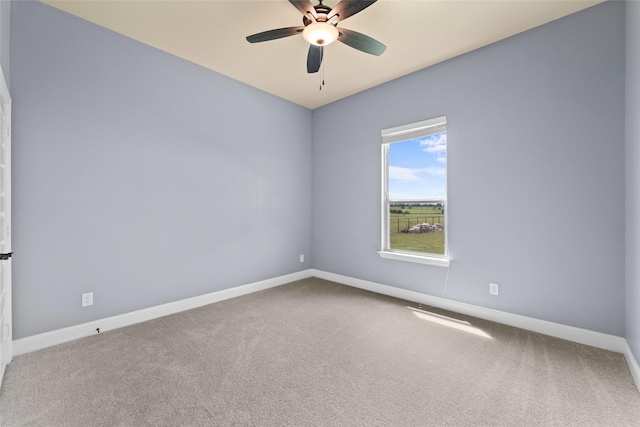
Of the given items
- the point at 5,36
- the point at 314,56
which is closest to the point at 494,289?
the point at 314,56

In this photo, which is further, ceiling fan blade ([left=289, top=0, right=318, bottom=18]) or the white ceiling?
the white ceiling

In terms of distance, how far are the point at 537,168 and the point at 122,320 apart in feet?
13.9

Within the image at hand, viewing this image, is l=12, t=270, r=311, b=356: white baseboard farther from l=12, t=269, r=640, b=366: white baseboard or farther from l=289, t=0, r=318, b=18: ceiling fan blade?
l=289, t=0, r=318, b=18: ceiling fan blade

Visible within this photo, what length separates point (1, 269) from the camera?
1918 mm

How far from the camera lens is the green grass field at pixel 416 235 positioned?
3361 millimetres

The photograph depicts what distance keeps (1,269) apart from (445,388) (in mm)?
3129

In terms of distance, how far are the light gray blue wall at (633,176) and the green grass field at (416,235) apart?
1502 mm

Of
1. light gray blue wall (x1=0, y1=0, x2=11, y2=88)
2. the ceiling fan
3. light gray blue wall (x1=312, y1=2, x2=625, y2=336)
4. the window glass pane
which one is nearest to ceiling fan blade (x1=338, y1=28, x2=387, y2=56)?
the ceiling fan

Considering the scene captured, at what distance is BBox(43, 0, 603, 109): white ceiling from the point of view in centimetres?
230

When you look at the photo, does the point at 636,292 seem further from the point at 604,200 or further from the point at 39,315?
the point at 39,315

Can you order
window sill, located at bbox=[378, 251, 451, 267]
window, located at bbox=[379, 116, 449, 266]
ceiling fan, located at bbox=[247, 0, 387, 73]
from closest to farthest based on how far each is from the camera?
ceiling fan, located at bbox=[247, 0, 387, 73], window sill, located at bbox=[378, 251, 451, 267], window, located at bbox=[379, 116, 449, 266]

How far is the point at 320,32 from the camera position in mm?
2113

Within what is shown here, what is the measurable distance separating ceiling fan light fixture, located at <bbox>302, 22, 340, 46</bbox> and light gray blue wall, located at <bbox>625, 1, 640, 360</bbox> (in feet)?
6.86

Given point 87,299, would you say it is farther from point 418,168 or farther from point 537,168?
point 537,168
